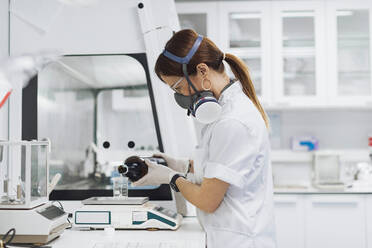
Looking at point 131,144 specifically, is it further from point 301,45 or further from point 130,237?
point 301,45

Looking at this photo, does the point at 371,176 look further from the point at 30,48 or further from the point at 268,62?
the point at 30,48

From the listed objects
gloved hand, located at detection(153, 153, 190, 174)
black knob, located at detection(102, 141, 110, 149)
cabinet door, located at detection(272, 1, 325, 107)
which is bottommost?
gloved hand, located at detection(153, 153, 190, 174)

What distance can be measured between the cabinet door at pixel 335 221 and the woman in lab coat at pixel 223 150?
69.8 inches

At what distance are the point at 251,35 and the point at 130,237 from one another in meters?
2.35

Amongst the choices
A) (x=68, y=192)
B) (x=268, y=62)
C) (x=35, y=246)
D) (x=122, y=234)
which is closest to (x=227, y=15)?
(x=268, y=62)

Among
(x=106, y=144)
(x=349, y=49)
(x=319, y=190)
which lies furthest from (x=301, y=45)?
(x=106, y=144)

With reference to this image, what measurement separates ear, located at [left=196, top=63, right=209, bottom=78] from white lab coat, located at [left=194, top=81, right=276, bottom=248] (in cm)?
10

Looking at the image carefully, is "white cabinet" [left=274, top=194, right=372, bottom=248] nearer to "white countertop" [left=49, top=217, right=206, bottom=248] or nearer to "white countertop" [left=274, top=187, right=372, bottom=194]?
"white countertop" [left=274, top=187, right=372, bottom=194]

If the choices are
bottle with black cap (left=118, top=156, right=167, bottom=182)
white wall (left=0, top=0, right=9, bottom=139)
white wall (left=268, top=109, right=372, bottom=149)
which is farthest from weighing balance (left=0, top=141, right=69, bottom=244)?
white wall (left=268, top=109, right=372, bottom=149)

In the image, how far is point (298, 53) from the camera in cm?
331

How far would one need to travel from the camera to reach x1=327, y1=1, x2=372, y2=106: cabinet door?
3250 mm

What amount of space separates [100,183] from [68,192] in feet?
0.83

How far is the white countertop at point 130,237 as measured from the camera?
1.36 m

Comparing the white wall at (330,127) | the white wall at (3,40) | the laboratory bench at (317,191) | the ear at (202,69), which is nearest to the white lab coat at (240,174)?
the ear at (202,69)
